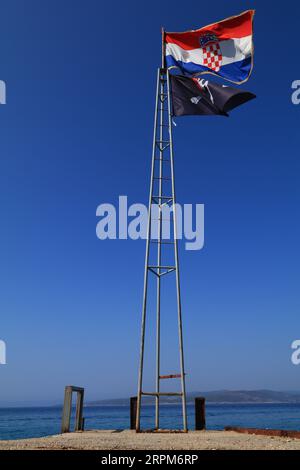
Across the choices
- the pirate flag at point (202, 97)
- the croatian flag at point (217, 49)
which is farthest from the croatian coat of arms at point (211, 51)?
the pirate flag at point (202, 97)

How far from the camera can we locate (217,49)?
2058 centimetres

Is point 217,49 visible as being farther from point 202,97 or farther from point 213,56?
point 202,97

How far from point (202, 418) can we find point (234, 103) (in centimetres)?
1296

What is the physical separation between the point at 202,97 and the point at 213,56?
217 centimetres

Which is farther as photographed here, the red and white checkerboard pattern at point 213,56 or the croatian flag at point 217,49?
the red and white checkerboard pattern at point 213,56

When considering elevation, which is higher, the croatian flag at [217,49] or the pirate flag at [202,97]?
the croatian flag at [217,49]

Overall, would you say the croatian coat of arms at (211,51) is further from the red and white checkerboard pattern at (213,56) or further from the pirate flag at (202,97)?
the pirate flag at (202,97)

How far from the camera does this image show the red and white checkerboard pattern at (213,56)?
20.5 m

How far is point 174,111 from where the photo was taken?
2056cm

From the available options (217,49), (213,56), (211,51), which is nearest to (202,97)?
(213,56)

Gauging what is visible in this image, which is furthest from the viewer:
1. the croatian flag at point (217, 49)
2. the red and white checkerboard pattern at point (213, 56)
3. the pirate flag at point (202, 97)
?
the red and white checkerboard pattern at point (213, 56)

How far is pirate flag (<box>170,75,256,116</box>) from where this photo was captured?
759 inches
